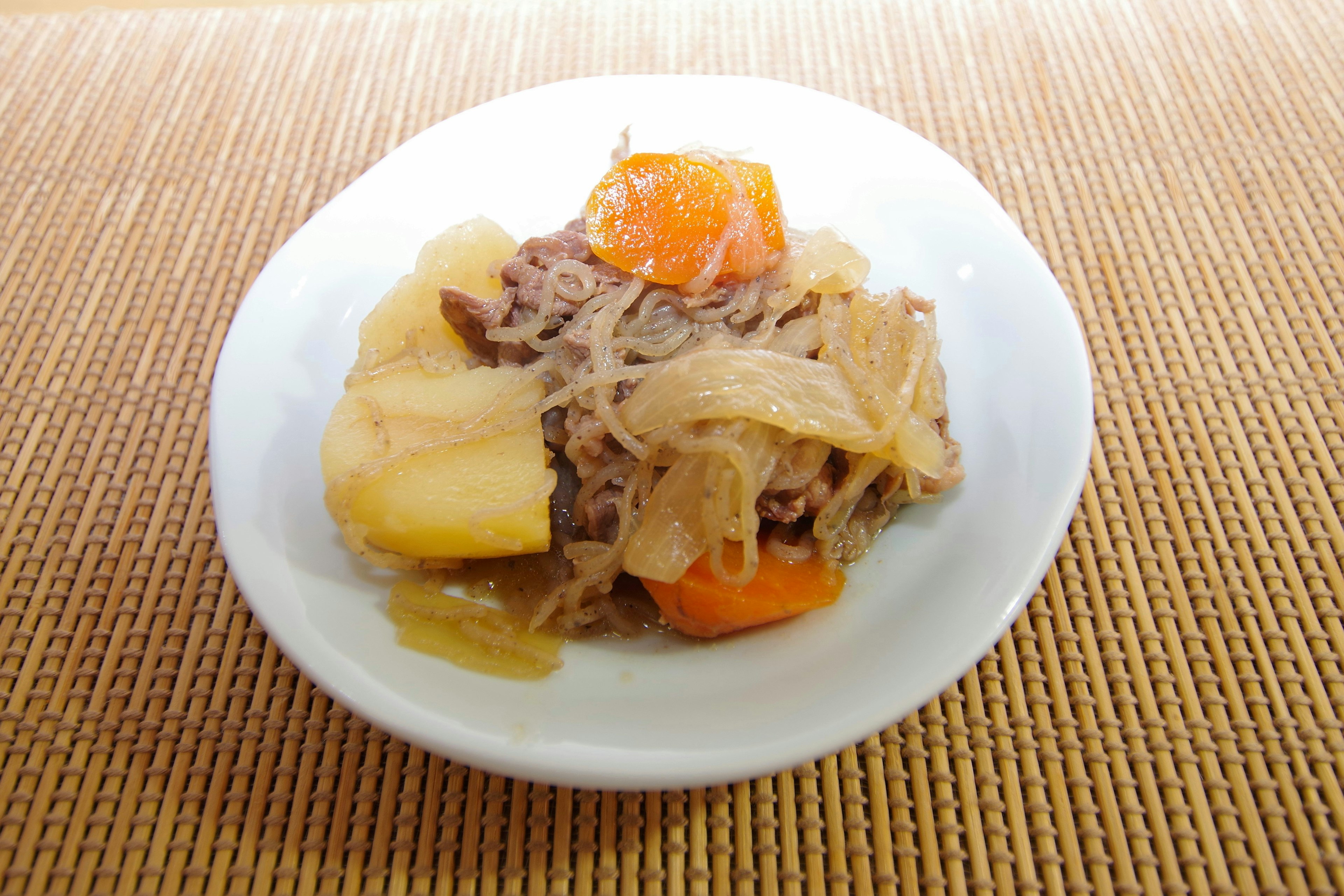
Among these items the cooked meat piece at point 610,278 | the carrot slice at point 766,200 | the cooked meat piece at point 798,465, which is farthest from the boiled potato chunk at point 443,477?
the carrot slice at point 766,200

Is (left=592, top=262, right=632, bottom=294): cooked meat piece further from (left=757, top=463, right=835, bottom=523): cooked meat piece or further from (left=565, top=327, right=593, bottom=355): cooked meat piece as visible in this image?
(left=757, top=463, right=835, bottom=523): cooked meat piece

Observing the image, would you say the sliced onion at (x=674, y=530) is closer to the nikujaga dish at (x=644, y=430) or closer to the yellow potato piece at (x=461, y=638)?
the nikujaga dish at (x=644, y=430)

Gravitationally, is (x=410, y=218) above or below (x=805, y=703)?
above

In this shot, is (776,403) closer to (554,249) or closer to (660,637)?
(660,637)

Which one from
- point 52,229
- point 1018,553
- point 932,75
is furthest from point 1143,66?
point 52,229

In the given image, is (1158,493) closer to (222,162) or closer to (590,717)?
(590,717)

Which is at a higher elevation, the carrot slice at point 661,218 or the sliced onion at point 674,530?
the carrot slice at point 661,218

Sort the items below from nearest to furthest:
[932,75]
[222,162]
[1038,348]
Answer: [1038,348] → [222,162] → [932,75]

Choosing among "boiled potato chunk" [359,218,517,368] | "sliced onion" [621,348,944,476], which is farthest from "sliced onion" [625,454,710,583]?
"boiled potato chunk" [359,218,517,368]
